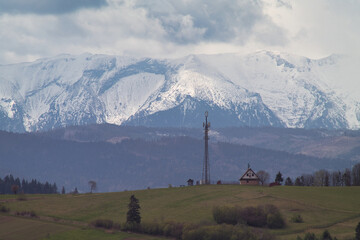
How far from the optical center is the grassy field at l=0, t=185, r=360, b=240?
159000mm

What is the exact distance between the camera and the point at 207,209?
17588 centimetres

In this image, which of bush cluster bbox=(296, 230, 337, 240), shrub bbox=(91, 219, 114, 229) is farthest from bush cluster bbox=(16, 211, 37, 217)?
bush cluster bbox=(296, 230, 337, 240)

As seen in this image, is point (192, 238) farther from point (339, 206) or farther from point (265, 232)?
point (339, 206)

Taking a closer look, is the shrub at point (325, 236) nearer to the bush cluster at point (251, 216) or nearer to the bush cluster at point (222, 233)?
the bush cluster at point (222, 233)

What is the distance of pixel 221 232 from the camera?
14862 cm

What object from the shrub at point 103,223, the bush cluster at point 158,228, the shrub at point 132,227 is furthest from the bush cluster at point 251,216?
the shrub at point 103,223

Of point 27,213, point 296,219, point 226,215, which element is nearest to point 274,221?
point 296,219

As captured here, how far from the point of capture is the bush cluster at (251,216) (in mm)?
159875

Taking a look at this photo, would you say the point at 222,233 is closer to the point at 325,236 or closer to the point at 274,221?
the point at 274,221

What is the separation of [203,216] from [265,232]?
19.9m

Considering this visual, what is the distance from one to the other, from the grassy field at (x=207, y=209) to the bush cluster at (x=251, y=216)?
2.55 m

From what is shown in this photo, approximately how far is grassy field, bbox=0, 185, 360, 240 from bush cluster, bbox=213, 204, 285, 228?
2554 millimetres

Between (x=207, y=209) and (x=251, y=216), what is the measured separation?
1652 cm

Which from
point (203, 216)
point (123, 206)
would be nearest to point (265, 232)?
point (203, 216)
